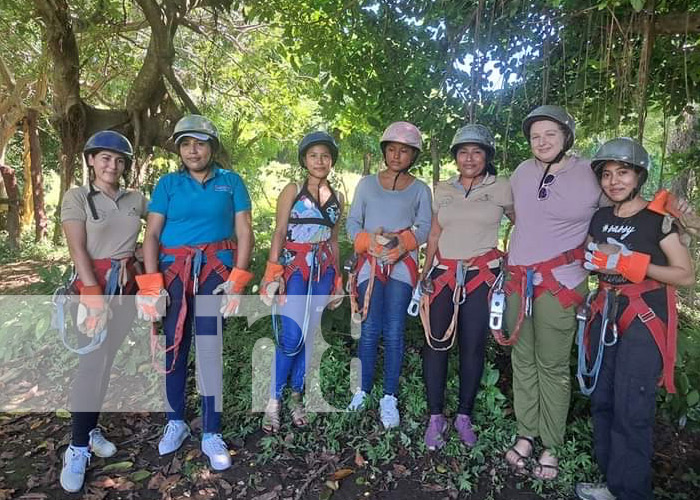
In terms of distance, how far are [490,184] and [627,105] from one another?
2.17 metres

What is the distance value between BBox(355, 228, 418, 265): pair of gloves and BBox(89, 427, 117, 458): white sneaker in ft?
7.49

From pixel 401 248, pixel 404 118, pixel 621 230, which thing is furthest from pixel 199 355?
pixel 404 118

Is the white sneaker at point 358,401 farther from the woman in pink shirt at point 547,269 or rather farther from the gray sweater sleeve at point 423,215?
the gray sweater sleeve at point 423,215

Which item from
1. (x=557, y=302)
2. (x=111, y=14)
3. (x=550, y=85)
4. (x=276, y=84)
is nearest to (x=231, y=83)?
(x=276, y=84)

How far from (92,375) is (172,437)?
2.49 feet

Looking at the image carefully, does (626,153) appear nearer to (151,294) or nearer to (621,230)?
(621,230)

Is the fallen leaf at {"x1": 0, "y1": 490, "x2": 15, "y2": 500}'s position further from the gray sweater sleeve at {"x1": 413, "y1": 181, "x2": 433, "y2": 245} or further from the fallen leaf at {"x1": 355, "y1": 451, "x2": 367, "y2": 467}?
the gray sweater sleeve at {"x1": 413, "y1": 181, "x2": 433, "y2": 245}

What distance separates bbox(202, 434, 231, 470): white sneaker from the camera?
3371mm

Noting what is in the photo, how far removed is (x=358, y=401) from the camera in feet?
13.0

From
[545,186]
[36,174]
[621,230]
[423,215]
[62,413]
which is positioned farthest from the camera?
[36,174]

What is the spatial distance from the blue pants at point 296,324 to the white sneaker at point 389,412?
667 millimetres

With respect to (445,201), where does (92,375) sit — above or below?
below

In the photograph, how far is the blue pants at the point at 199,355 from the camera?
3330mm

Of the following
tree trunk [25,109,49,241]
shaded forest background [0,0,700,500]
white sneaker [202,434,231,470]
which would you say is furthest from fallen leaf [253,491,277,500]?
tree trunk [25,109,49,241]
